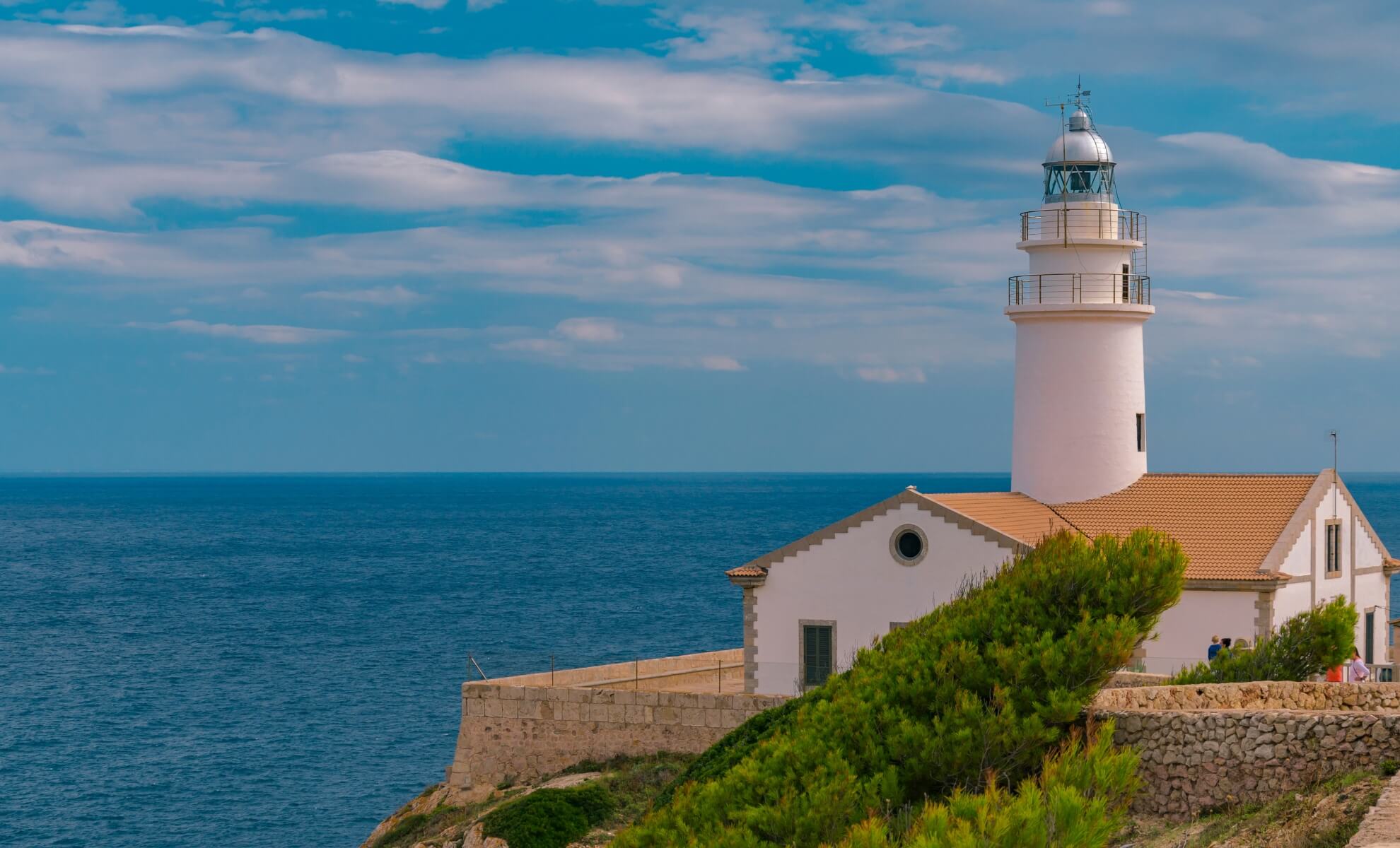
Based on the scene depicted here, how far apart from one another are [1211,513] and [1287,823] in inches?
703

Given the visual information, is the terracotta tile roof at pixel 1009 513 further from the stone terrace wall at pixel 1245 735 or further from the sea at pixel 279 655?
the sea at pixel 279 655

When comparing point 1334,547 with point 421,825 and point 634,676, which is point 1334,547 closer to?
point 634,676

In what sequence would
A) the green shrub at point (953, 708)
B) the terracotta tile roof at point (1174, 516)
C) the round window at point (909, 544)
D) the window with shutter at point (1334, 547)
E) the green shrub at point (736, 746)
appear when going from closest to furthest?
Result: the green shrub at point (953, 708)
the green shrub at point (736, 746)
the round window at point (909, 544)
the terracotta tile roof at point (1174, 516)
the window with shutter at point (1334, 547)

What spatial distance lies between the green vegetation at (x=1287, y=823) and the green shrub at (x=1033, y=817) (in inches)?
65.5

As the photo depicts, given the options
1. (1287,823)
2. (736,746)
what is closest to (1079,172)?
(736,746)

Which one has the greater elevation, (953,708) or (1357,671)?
(953,708)

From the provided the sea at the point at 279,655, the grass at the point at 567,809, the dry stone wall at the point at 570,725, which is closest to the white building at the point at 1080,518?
the dry stone wall at the point at 570,725

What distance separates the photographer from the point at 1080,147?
3566 centimetres

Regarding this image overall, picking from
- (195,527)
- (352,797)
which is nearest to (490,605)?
(352,797)

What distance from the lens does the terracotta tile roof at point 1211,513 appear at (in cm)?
3047

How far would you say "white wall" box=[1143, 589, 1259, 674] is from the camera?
2975cm

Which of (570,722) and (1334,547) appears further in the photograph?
(1334,547)

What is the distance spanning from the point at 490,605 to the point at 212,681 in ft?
87.5

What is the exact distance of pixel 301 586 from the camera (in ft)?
332
